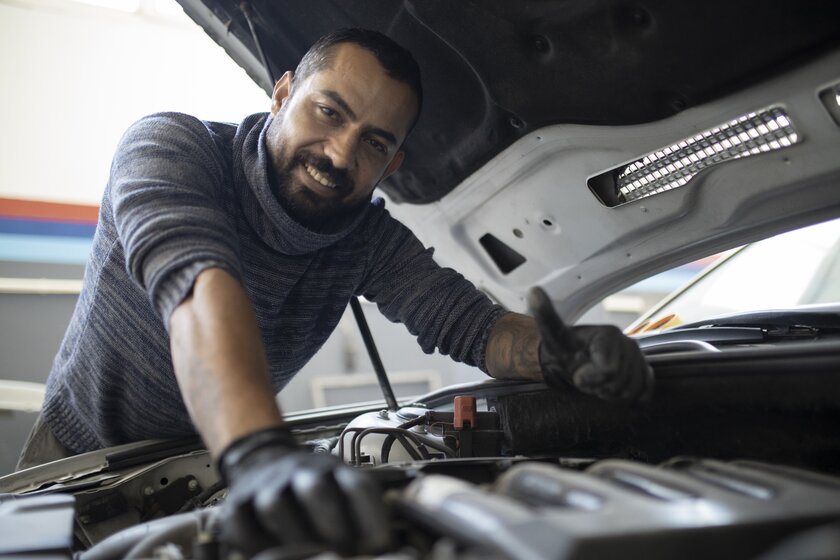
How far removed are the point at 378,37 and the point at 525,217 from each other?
55 centimetres

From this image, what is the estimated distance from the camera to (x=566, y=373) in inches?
47.8

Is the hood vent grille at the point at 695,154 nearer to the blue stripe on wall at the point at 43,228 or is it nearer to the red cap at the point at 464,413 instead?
the red cap at the point at 464,413

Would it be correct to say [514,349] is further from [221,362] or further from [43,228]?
[43,228]

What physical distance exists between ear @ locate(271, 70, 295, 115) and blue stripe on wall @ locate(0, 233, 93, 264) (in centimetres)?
237

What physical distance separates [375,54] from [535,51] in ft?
1.13

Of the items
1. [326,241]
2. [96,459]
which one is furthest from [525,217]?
[96,459]

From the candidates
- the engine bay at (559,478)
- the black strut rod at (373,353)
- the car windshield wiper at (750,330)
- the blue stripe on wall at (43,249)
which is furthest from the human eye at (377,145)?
the blue stripe on wall at (43,249)

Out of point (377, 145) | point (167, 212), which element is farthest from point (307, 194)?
point (167, 212)

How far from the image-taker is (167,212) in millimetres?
1075

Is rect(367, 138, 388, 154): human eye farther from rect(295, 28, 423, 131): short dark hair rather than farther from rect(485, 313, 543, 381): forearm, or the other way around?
rect(485, 313, 543, 381): forearm

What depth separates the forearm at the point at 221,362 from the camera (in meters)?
0.82

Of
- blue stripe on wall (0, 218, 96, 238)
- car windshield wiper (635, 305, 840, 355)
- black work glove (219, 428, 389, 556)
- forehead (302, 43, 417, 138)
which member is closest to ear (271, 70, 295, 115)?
forehead (302, 43, 417, 138)

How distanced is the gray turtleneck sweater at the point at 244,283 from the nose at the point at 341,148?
139mm

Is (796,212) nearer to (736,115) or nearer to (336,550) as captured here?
(736,115)
